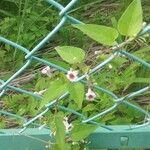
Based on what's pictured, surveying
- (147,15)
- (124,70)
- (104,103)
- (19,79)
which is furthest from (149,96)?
(19,79)

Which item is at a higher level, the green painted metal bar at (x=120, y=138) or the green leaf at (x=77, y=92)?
the green leaf at (x=77, y=92)

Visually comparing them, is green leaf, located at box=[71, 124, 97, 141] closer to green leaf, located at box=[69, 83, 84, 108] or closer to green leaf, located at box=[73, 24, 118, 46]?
green leaf, located at box=[69, 83, 84, 108]

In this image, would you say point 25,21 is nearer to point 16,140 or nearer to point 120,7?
point 120,7

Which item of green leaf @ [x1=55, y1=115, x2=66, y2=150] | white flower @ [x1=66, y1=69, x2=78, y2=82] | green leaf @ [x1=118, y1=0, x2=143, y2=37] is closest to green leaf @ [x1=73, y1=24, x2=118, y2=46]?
green leaf @ [x1=118, y1=0, x2=143, y2=37]

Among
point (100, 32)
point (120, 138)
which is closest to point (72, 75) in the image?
point (100, 32)

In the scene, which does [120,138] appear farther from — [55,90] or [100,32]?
[100,32]

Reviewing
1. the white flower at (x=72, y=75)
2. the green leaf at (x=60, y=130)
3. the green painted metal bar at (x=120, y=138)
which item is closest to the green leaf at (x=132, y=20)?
the white flower at (x=72, y=75)

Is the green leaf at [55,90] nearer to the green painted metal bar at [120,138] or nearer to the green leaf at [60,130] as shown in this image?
the green leaf at [60,130]
